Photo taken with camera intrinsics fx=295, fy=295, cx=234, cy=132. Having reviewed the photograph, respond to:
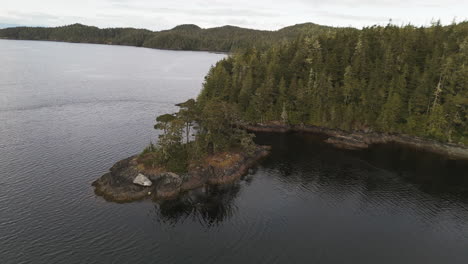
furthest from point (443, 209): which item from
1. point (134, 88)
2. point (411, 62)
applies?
point (134, 88)

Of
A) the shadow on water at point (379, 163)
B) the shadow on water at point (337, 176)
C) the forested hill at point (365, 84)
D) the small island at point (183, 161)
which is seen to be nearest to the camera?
the shadow on water at point (337, 176)

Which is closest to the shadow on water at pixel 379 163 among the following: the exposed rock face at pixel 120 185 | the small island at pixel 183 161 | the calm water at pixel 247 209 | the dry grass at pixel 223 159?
the calm water at pixel 247 209

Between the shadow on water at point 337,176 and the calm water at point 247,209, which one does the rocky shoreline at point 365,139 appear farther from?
the calm water at point 247,209

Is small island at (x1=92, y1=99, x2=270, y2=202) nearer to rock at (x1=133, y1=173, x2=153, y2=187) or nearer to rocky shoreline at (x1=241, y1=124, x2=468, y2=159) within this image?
rock at (x1=133, y1=173, x2=153, y2=187)

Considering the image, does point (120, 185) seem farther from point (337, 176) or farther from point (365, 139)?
point (365, 139)

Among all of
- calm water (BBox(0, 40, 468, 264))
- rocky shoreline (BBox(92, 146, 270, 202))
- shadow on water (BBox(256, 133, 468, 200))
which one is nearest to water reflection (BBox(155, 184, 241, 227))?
calm water (BBox(0, 40, 468, 264))

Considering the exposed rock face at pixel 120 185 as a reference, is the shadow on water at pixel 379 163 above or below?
above

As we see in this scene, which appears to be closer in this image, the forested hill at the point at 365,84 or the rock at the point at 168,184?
the rock at the point at 168,184
